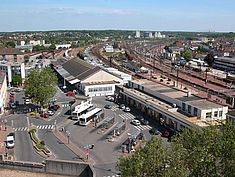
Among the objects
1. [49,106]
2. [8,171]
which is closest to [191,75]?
[49,106]

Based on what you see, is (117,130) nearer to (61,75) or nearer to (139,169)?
(139,169)

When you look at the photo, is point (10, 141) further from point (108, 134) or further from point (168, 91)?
point (168, 91)

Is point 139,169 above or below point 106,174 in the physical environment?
above

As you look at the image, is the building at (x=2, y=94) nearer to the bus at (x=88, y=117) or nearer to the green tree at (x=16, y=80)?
the green tree at (x=16, y=80)

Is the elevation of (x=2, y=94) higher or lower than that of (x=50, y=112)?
higher

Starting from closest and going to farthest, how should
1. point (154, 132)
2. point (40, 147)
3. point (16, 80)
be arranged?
point (40, 147) < point (154, 132) < point (16, 80)

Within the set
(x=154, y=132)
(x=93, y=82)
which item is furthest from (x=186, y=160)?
(x=93, y=82)

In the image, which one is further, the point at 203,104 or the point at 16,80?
the point at 16,80
